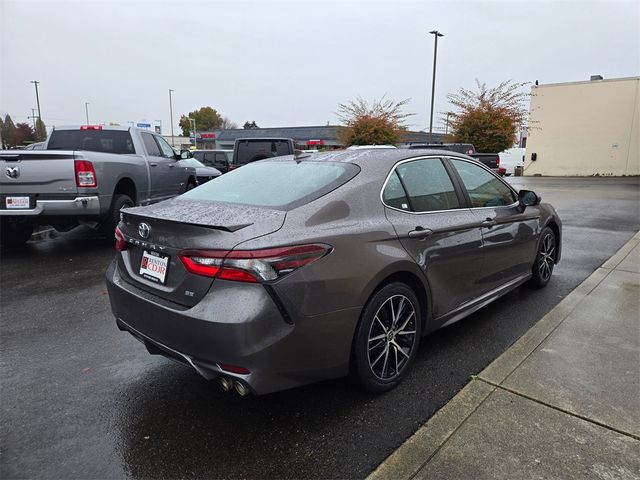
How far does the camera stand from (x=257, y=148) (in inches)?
496

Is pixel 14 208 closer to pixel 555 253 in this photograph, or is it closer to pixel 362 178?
pixel 362 178

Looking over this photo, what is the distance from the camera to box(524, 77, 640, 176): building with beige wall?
88.4 ft

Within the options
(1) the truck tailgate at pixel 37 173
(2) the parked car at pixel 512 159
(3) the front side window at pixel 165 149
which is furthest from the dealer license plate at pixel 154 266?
(2) the parked car at pixel 512 159

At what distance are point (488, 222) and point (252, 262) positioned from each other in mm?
2301

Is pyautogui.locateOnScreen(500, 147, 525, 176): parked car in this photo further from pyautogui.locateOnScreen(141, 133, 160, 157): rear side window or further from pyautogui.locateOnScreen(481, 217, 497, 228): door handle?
pyautogui.locateOnScreen(481, 217, 497, 228): door handle

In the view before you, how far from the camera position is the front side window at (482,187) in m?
3.89

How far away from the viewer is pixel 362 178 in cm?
301

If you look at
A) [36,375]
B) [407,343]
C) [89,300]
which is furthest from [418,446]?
[89,300]

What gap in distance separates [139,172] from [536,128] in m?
28.8

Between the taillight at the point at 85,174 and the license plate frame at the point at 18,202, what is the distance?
0.70 meters

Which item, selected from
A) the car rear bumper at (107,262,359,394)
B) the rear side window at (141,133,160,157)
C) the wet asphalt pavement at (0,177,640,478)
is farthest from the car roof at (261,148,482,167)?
the rear side window at (141,133,160,157)

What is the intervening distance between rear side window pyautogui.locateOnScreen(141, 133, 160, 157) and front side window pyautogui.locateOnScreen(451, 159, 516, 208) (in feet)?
20.8

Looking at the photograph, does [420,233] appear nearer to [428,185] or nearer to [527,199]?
[428,185]

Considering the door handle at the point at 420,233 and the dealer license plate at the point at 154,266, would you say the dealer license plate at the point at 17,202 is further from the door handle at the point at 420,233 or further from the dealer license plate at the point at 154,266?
the door handle at the point at 420,233
